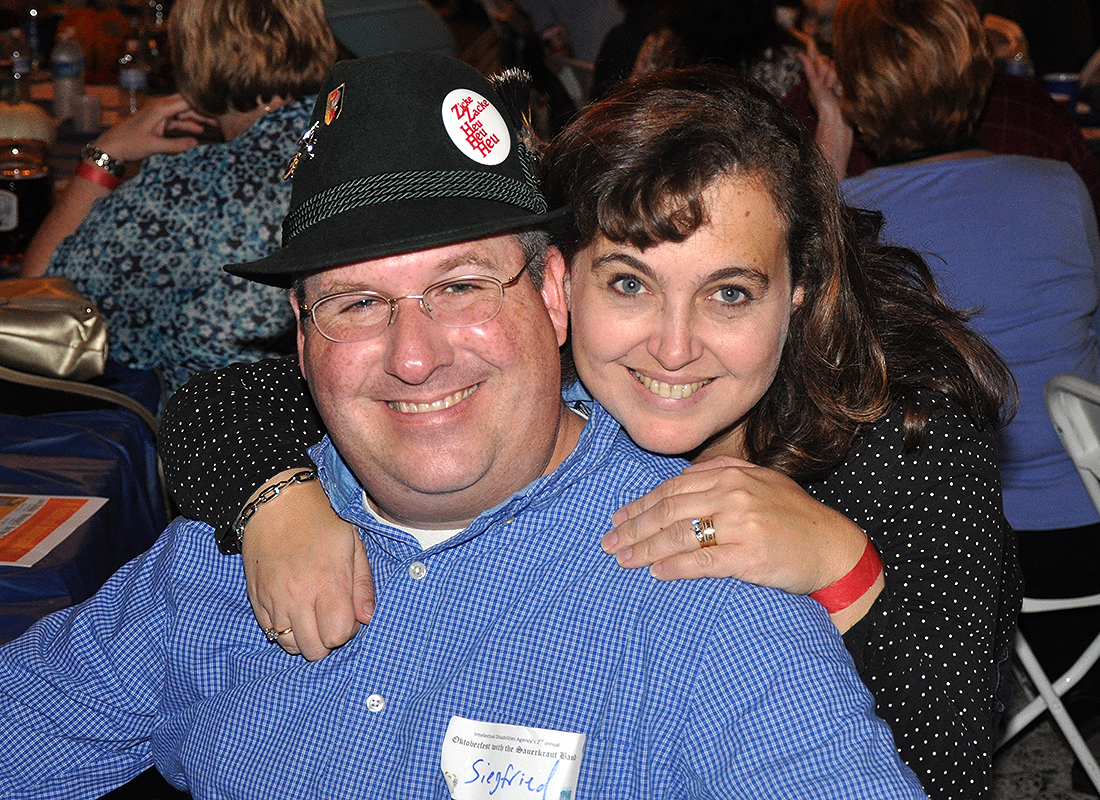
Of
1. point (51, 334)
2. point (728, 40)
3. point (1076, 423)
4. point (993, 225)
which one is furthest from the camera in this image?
point (728, 40)

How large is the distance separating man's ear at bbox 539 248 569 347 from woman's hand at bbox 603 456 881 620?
272 millimetres

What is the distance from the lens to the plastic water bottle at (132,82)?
521 centimetres

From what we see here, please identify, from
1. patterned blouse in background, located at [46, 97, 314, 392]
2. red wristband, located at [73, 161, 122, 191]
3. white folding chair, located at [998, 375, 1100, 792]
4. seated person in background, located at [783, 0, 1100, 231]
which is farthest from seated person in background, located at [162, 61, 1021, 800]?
seated person in background, located at [783, 0, 1100, 231]

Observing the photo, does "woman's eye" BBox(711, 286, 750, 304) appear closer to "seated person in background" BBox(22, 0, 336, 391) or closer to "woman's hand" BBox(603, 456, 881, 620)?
"woman's hand" BBox(603, 456, 881, 620)

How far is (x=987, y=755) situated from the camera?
64.2 inches

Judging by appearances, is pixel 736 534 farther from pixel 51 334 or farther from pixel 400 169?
pixel 51 334

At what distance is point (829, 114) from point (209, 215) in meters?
1.96

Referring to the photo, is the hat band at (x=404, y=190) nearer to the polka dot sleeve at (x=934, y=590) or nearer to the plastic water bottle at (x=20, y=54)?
the polka dot sleeve at (x=934, y=590)

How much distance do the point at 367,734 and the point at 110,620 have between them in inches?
20.6

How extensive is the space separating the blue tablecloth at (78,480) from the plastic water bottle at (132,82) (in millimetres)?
2872

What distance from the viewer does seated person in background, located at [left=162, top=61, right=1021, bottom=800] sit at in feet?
4.96

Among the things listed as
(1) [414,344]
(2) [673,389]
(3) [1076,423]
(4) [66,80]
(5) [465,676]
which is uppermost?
(1) [414,344]

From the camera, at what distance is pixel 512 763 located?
137 cm

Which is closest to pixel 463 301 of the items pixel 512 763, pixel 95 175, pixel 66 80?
pixel 512 763
